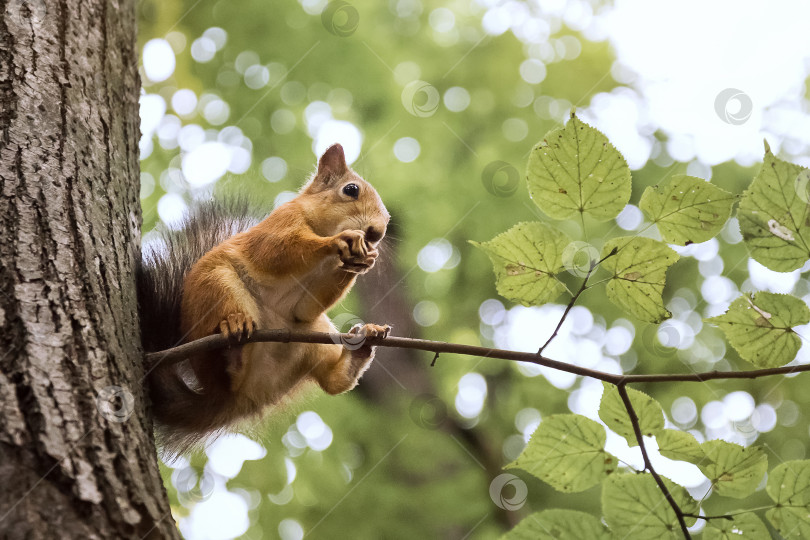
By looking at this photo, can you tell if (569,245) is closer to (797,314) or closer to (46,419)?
(797,314)

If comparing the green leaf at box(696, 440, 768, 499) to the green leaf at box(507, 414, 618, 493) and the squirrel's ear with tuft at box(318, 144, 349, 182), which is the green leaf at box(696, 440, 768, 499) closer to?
the green leaf at box(507, 414, 618, 493)

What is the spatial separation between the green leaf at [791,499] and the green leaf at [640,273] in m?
0.32

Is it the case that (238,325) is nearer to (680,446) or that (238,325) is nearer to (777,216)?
(680,446)

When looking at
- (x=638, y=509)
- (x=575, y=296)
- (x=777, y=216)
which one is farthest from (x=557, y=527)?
(x=777, y=216)

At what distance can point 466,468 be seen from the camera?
3.81 meters

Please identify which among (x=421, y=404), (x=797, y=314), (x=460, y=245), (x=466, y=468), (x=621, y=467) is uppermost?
(x=797, y=314)

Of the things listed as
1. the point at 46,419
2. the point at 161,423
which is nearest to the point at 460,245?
the point at 161,423

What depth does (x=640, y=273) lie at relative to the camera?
1.15 metres

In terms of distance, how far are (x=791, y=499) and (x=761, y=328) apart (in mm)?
292

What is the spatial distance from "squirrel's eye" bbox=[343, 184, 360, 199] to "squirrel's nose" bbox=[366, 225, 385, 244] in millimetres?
177

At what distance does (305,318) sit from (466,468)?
2.23 metres

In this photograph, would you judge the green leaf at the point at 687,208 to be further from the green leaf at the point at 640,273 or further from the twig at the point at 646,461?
the twig at the point at 646,461

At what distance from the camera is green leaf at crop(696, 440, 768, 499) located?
111 cm

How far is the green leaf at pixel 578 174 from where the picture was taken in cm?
107
